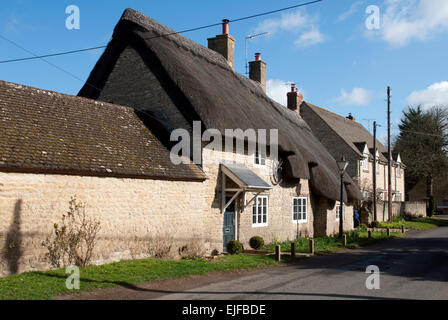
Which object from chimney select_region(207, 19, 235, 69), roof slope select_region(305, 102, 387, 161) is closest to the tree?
roof slope select_region(305, 102, 387, 161)

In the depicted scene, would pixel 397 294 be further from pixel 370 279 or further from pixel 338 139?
pixel 338 139

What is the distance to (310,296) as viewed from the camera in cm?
891

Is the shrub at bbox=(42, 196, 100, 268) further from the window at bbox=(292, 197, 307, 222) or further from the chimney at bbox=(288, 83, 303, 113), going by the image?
the chimney at bbox=(288, 83, 303, 113)

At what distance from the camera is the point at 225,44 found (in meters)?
24.0

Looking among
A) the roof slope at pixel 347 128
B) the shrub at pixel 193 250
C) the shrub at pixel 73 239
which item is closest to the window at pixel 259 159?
the shrub at pixel 193 250

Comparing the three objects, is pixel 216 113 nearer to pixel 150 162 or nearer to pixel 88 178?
pixel 150 162

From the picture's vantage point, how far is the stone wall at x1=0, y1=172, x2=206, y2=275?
10.0 m

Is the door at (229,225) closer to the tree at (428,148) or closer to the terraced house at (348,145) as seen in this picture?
the terraced house at (348,145)

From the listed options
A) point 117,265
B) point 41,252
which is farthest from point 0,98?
point 117,265

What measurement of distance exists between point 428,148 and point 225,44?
3897 cm

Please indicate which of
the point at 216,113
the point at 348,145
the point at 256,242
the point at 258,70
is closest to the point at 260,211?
the point at 256,242

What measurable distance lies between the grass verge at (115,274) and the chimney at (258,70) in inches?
594

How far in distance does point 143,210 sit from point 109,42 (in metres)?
8.33

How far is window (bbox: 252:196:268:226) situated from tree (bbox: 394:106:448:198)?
125 feet
